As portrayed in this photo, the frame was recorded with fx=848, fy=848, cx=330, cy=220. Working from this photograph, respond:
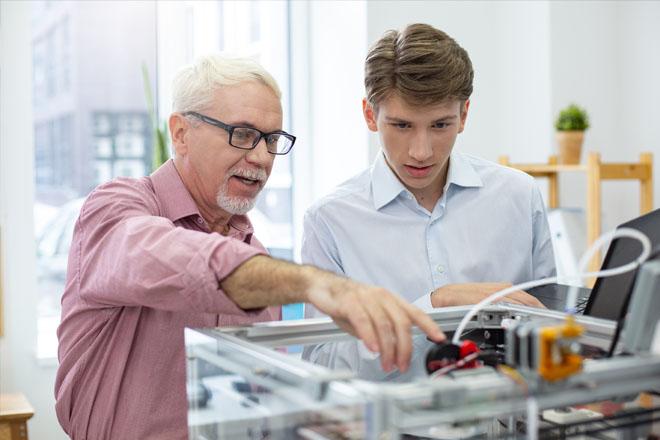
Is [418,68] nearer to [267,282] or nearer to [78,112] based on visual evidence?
[267,282]

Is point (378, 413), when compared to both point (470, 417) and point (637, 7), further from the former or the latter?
point (637, 7)

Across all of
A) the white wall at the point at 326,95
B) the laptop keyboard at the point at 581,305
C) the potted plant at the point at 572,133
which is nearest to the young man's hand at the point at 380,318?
the laptop keyboard at the point at 581,305

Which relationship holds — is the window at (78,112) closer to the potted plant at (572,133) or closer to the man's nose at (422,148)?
the potted plant at (572,133)

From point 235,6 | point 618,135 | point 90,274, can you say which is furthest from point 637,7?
point 90,274

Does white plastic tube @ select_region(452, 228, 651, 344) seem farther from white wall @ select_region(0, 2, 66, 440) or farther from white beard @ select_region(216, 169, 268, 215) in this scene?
white wall @ select_region(0, 2, 66, 440)

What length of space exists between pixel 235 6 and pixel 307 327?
2.84 metres

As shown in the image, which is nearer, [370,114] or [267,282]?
[267,282]

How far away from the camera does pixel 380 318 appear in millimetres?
859

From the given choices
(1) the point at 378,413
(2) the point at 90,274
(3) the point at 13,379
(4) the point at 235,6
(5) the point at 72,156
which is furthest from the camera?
(4) the point at 235,6

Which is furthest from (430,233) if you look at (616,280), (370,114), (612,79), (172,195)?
(612,79)

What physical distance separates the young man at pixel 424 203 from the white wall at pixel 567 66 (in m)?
1.64

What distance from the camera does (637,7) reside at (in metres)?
3.17

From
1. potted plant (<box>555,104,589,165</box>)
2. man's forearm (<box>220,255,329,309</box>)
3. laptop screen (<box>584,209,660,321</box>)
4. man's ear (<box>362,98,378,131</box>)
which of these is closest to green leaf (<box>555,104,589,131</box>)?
potted plant (<box>555,104,589,165</box>)

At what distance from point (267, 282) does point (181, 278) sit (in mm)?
122
